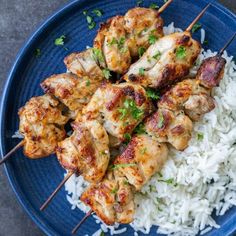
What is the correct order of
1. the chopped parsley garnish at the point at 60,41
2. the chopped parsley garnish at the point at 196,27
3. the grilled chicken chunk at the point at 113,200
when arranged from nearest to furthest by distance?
the grilled chicken chunk at the point at 113,200, the chopped parsley garnish at the point at 196,27, the chopped parsley garnish at the point at 60,41

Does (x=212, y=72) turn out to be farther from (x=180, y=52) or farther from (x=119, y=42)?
(x=119, y=42)

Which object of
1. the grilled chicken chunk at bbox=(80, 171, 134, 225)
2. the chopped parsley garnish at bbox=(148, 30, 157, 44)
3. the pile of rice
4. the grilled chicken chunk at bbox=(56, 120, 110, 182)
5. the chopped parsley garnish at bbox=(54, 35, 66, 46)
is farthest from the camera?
the chopped parsley garnish at bbox=(54, 35, 66, 46)

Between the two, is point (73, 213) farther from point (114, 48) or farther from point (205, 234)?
point (114, 48)

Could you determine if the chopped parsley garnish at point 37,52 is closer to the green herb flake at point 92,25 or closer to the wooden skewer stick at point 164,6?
the green herb flake at point 92,25

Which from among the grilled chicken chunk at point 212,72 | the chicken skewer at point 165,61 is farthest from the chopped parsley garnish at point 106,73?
the grilled chicken chunk at point 212,72

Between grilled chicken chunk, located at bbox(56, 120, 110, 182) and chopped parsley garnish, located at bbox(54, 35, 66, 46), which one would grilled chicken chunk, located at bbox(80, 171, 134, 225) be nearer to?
grilled chicken chunk, located at bbox(56, 120, 110, 182)

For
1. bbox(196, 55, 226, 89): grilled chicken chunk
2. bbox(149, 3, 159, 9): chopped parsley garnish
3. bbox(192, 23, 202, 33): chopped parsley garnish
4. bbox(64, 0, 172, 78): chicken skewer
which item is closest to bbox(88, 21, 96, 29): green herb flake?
bbox(64, 0, 172, 78): chicken skewer
